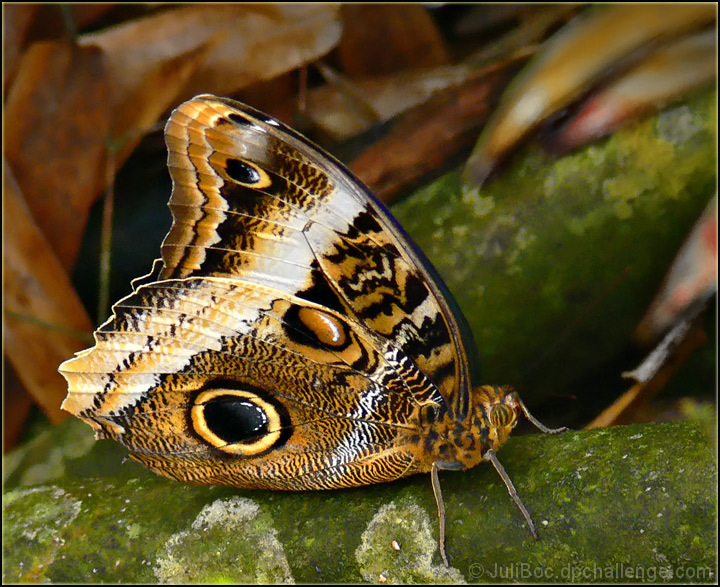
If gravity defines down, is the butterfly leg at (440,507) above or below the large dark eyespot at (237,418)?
below

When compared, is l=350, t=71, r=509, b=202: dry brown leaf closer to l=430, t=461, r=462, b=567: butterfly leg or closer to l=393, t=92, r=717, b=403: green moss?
l=393, t=92, r=717, b=403: green moss

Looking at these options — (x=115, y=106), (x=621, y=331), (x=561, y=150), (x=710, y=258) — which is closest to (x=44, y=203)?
(x=115, y=106)

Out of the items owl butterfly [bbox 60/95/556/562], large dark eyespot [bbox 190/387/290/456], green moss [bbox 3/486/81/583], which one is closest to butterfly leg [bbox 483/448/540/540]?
owl butterfly [bbox 60/95/556/562]

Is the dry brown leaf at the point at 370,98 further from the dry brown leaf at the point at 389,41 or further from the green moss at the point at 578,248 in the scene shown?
the green moss at the point at 578,248

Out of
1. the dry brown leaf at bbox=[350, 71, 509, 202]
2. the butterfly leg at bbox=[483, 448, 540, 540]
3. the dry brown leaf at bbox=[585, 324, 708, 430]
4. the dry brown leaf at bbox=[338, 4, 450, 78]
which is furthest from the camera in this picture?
the dry brown leaf at bbox=[338, 4, 450, 78]

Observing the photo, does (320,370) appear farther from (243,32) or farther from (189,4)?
(189,4)

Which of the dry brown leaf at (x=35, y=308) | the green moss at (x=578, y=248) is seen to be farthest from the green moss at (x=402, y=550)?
the dry brown leaf at (x=35, y=308)
